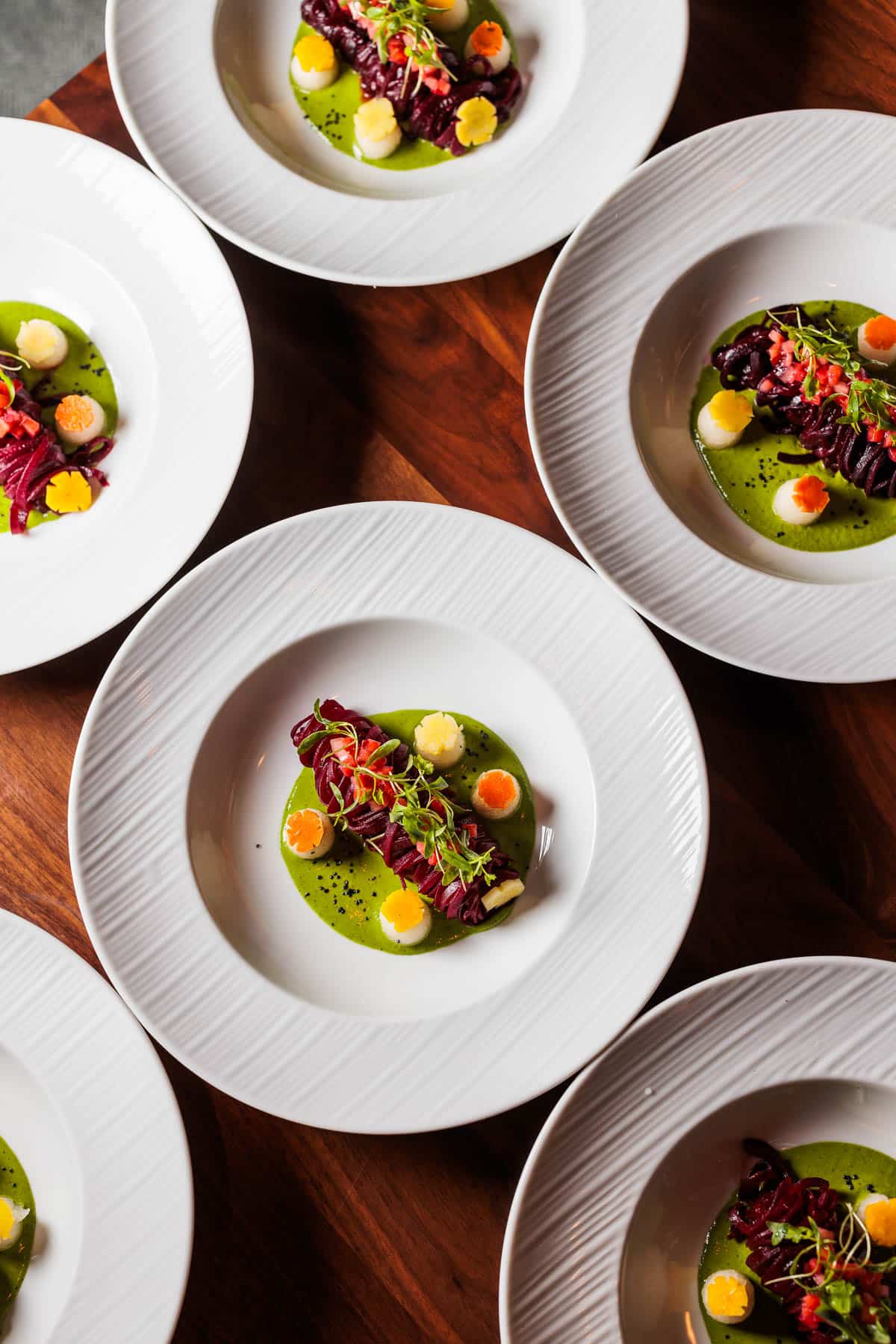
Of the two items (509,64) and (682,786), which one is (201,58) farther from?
(682,786)

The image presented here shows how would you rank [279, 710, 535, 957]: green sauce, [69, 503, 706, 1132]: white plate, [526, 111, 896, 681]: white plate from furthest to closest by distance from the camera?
[279, 710, 535, 957]: green sauce → [526, 111, 896, 681]: white plate → [69, 503, 706, 1132]: white plate

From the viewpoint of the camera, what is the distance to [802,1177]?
3000mm

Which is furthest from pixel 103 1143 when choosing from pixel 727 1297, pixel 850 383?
pixel 850 383

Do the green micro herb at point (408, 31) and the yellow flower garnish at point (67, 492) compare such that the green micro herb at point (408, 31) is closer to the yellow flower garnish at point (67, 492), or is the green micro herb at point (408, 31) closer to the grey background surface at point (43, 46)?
the yellow flower garnish at point (67, 492)

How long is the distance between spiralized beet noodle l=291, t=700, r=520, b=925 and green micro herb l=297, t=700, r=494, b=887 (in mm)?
15

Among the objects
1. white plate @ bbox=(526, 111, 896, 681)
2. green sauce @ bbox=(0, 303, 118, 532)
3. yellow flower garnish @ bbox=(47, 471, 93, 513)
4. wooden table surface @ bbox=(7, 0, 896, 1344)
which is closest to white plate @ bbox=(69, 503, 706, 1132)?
white plate @ bbox=(526, 111, 896, 681)

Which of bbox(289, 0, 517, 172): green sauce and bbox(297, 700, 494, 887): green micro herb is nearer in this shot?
bbox(297, 700, 494, 887): green micro herb

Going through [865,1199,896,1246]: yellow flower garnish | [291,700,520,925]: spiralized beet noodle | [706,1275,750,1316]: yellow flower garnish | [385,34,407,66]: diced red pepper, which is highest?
[385,34,407,66]: diced red pepper

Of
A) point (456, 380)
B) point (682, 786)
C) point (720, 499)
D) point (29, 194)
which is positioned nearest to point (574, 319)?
point (456, 380)

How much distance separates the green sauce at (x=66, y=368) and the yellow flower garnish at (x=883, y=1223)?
10.4ft

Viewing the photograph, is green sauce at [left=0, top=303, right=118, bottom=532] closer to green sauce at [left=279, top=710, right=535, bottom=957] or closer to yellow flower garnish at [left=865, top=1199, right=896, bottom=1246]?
green sauce at [left=279, top=710, right=535, bottom=957]

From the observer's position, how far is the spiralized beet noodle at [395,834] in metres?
3.01

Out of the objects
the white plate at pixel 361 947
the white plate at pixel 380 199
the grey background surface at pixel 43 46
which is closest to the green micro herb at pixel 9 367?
the white plate at pixel 380 199

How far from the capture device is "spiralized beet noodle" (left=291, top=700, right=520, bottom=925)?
301cm
